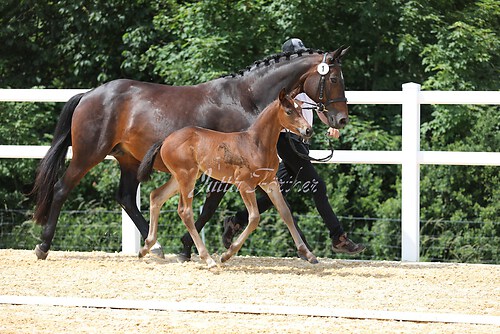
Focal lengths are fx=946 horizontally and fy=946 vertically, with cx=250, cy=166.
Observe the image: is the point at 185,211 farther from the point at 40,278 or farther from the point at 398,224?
the point at 398,224

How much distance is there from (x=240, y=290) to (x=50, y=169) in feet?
8.65

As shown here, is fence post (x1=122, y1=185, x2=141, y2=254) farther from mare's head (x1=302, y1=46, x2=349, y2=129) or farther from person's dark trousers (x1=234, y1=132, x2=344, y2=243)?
mare's head (x1=302, y1=46, x2=349, y2=129)

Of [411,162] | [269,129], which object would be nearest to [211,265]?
[269,129]

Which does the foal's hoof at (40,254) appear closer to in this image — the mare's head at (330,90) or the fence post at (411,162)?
the mare's head at (330,90)

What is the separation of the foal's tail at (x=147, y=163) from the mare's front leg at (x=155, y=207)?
234 millimetres

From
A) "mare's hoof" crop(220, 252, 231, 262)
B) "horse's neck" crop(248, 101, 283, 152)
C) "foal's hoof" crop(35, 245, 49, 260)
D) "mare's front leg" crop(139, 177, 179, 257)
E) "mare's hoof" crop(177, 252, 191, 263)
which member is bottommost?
"mare's hoof" crop(177, 252, 191, 263)

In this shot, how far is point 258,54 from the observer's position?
47.0 feet

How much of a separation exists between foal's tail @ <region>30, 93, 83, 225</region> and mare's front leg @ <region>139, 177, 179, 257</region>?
3.51 feet

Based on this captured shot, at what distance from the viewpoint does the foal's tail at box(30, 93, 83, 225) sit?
8375 mm

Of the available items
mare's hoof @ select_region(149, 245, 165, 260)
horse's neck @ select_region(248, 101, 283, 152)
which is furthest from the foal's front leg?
mare's hoof @ select_region(149, 245, 165, 260)

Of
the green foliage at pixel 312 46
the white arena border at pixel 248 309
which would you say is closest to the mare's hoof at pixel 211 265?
the white arena border at pixel 248 309

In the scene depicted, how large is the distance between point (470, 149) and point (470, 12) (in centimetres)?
268

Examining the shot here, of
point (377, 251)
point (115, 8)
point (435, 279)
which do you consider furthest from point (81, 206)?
point (435, 279)

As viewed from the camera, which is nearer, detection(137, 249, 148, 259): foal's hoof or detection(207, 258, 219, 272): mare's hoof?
detection(207, 258, 219, 272): mare's hoof
